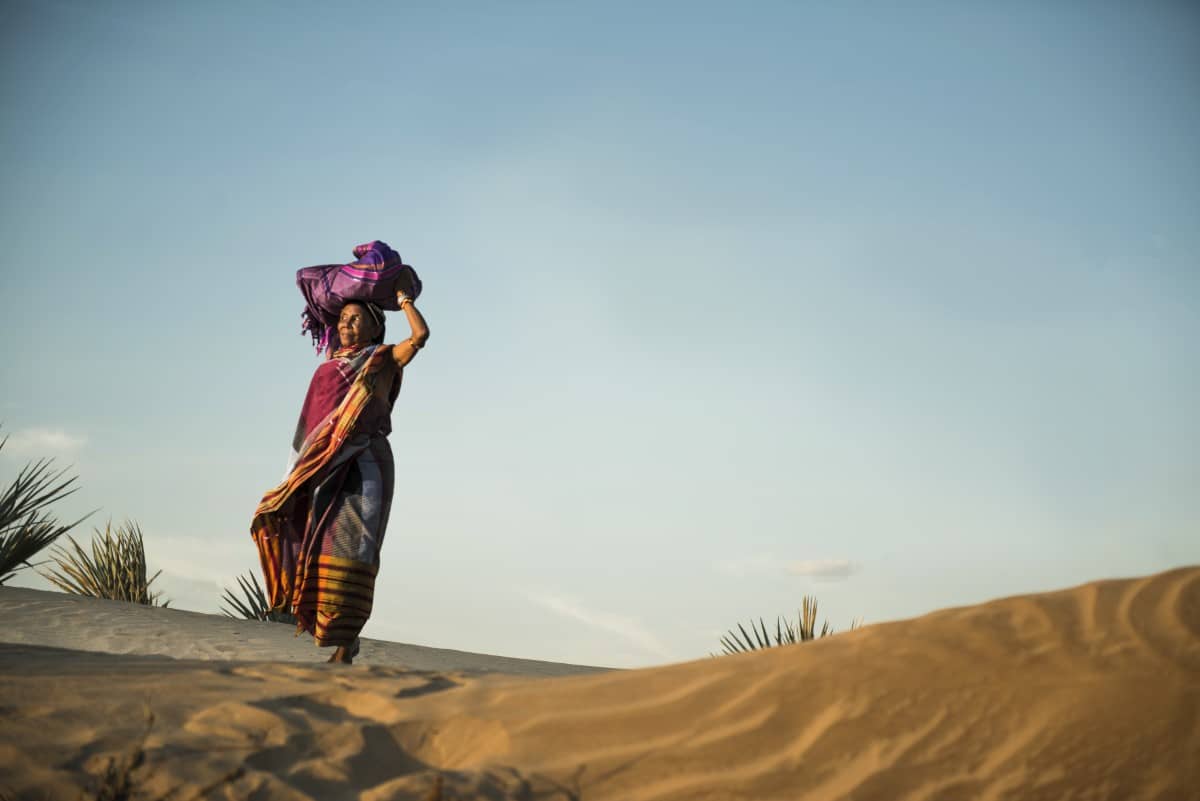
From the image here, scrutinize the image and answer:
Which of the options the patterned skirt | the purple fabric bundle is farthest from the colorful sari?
the purple fabric bundle

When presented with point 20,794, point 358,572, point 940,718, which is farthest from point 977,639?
point 358,572

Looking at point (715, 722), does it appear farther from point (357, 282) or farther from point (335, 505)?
point (357, 282)

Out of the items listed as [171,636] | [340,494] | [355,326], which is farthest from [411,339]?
[171,636]

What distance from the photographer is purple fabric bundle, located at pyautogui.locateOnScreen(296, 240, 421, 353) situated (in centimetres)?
Result: 682

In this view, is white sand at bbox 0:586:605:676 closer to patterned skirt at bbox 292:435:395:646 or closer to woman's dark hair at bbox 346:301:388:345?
patterned skirt at bbox 292:435:395:646

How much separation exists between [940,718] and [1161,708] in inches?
28.3

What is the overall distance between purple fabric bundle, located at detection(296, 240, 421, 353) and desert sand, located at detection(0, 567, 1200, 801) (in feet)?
11.5

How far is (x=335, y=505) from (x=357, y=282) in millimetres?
1607

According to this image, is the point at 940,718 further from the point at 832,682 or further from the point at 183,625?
the point at 183,625

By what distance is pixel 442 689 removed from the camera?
372 centimetres

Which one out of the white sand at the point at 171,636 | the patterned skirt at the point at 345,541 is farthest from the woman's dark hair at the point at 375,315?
the white sand at the point at 171,636

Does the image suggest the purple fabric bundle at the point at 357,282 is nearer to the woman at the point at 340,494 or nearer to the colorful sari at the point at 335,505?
the woman at the point at 340,494

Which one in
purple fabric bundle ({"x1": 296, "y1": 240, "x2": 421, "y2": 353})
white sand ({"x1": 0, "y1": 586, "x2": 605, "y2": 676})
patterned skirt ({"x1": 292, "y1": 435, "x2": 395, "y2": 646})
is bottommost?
white sand ({"x1": 0, "y1": 586, "x2": 605, "y2": 676})

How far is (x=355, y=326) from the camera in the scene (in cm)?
686
